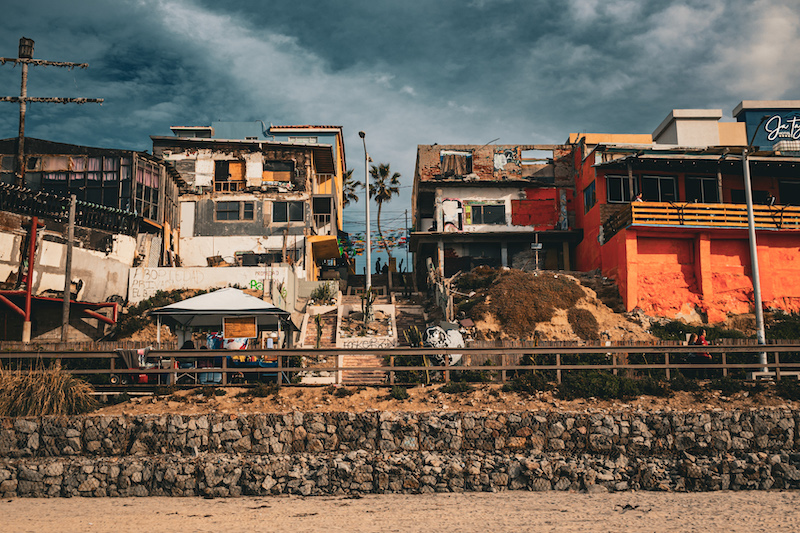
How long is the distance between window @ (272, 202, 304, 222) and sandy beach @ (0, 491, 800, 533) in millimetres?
25145

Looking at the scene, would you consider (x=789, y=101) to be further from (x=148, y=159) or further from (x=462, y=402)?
(x=148, y=159)

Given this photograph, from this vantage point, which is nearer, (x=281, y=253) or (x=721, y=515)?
(x=721, y=515)

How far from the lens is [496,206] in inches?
1492

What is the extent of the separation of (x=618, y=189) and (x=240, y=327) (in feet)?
82.0

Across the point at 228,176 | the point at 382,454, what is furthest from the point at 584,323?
the point at 228,176

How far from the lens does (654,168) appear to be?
109 ft

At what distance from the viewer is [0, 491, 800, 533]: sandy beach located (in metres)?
11.0

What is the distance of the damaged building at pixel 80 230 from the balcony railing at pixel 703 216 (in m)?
25.1

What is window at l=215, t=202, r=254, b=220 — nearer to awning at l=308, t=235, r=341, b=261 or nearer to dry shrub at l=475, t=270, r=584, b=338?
awning at l=308, t=235, r=341, b=261

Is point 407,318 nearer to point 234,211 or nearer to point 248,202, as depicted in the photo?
point 248,202

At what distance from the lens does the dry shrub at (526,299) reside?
83.2 feet

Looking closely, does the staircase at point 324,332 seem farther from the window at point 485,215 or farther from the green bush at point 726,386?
the green bush at point 726,386

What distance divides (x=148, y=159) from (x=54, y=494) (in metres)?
24.0

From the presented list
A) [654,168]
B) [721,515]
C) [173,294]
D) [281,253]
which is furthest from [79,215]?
[654,168]
